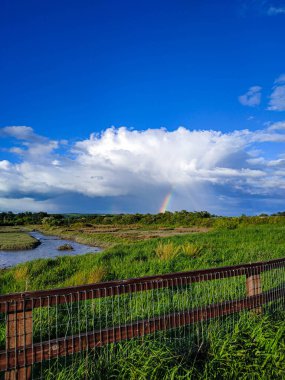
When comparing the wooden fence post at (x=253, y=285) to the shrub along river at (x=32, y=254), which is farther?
the shrub along river at (x=32, y=254)

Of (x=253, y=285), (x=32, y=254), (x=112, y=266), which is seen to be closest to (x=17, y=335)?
(x=253, y=285)

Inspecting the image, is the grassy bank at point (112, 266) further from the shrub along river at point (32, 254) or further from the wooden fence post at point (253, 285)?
the wooden fence post at point (253, 285)

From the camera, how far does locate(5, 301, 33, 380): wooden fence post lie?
154 inches

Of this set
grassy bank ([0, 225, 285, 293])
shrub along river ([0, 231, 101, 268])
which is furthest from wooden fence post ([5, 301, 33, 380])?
shrub along river ([0, 231, 101, 268])

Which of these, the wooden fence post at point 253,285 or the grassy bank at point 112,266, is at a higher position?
the wooden fence post at point 253,285

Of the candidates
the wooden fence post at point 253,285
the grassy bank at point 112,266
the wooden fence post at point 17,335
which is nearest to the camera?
the wooden fence post at point 17,335

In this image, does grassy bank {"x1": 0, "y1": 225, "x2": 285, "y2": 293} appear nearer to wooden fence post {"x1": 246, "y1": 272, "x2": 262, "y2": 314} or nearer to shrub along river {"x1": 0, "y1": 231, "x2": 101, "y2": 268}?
shrub along river {"x1": 0, "y1": 231, "x2": 101, "y2": 268}

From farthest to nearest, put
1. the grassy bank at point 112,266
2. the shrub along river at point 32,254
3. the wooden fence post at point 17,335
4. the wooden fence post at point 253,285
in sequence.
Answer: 1. the shrub along river at point 32,254
2. the grassy bank at point 112,266
3. the wooden fence post at point 253,285
4. the wooden fence post at point 17,335

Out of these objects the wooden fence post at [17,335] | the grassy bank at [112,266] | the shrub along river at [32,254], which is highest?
the wooden fence post at [17,335]

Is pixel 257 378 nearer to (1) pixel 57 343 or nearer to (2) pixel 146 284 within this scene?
(2) pixel 146 284

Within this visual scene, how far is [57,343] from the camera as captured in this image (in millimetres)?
4156

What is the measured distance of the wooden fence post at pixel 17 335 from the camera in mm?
3900

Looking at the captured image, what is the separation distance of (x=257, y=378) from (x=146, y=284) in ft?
5.70

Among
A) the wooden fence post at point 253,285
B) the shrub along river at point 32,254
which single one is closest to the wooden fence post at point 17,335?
the wooden fence post at point 253,285
